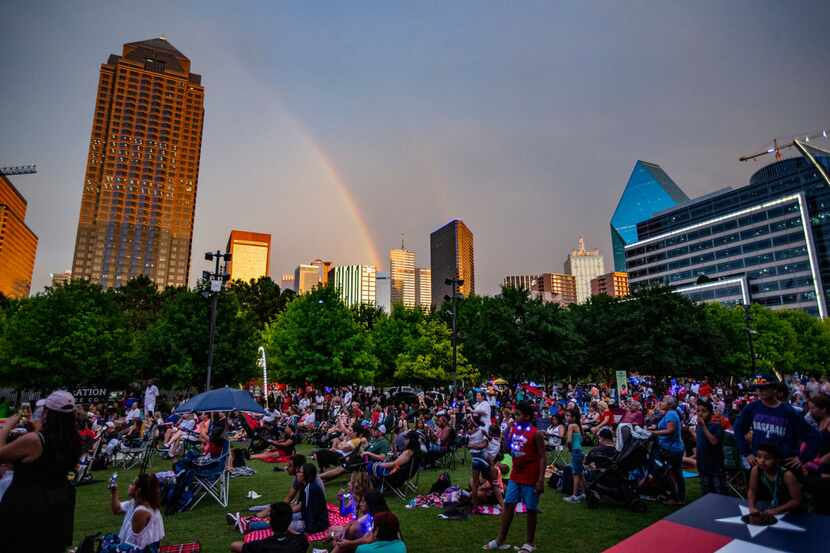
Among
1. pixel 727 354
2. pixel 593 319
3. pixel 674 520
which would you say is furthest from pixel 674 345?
pixel 674 520

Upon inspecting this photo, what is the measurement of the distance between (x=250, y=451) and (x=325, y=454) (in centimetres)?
609

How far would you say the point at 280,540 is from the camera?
168 inches

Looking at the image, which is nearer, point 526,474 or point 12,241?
point 526,474

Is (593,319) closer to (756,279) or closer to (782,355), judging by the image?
(782,355)

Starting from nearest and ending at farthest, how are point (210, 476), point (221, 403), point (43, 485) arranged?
1. point (43, 485)
2. point (210, 476)
3. point (221, 403)

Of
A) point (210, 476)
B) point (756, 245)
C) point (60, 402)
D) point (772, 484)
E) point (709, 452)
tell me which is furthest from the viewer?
point (756, 245)

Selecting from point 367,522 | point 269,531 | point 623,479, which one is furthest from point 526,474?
point 269,531

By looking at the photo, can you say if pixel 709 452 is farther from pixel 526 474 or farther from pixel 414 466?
pixel 414 466

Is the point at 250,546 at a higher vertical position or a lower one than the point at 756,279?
lower

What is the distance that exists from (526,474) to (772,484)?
261 cm

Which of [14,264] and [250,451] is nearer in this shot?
[250,451]

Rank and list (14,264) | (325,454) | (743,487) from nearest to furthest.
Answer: (743,487)
(325,454)
(14,264)

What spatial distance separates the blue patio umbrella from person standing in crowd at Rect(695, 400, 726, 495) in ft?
30.6

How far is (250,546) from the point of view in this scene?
4164mm
